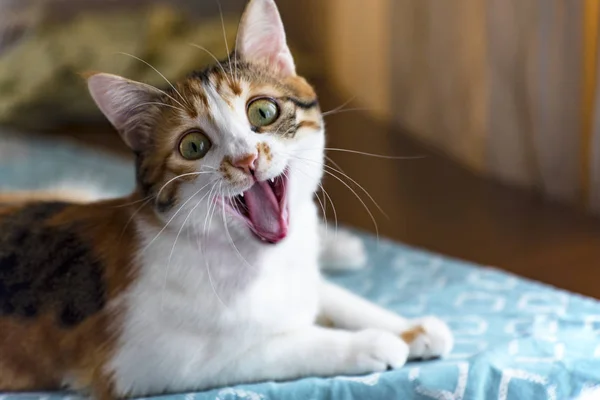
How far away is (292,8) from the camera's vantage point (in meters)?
3.83

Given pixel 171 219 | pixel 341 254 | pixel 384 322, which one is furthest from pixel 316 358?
pixel 341 254

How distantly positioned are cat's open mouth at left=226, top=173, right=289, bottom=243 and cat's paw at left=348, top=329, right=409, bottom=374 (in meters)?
0.21

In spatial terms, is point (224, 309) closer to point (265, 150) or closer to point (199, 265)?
point (199, 265)

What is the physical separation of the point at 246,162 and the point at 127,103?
0.24m

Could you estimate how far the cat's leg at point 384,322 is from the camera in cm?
115

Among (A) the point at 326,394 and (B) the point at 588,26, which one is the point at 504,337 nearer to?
(A) the point at 326,394

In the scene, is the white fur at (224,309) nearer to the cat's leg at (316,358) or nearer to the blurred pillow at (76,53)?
the cat's leg at (316,358)

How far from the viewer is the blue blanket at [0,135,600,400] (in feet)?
3.42

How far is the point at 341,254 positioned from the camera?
5.44 feet

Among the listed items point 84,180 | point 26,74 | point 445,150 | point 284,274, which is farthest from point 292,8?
point 284,274

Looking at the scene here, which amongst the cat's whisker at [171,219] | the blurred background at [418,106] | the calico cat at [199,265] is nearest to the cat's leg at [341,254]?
the blurred background at [418,106]

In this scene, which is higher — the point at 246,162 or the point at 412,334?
the point at 246,162

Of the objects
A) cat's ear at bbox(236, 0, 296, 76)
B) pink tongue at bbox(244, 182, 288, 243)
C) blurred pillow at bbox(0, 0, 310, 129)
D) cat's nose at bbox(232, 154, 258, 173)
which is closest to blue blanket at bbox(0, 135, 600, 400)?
pink tongue at bbox(244, 182, 288, 243)

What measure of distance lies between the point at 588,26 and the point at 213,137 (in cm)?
99
